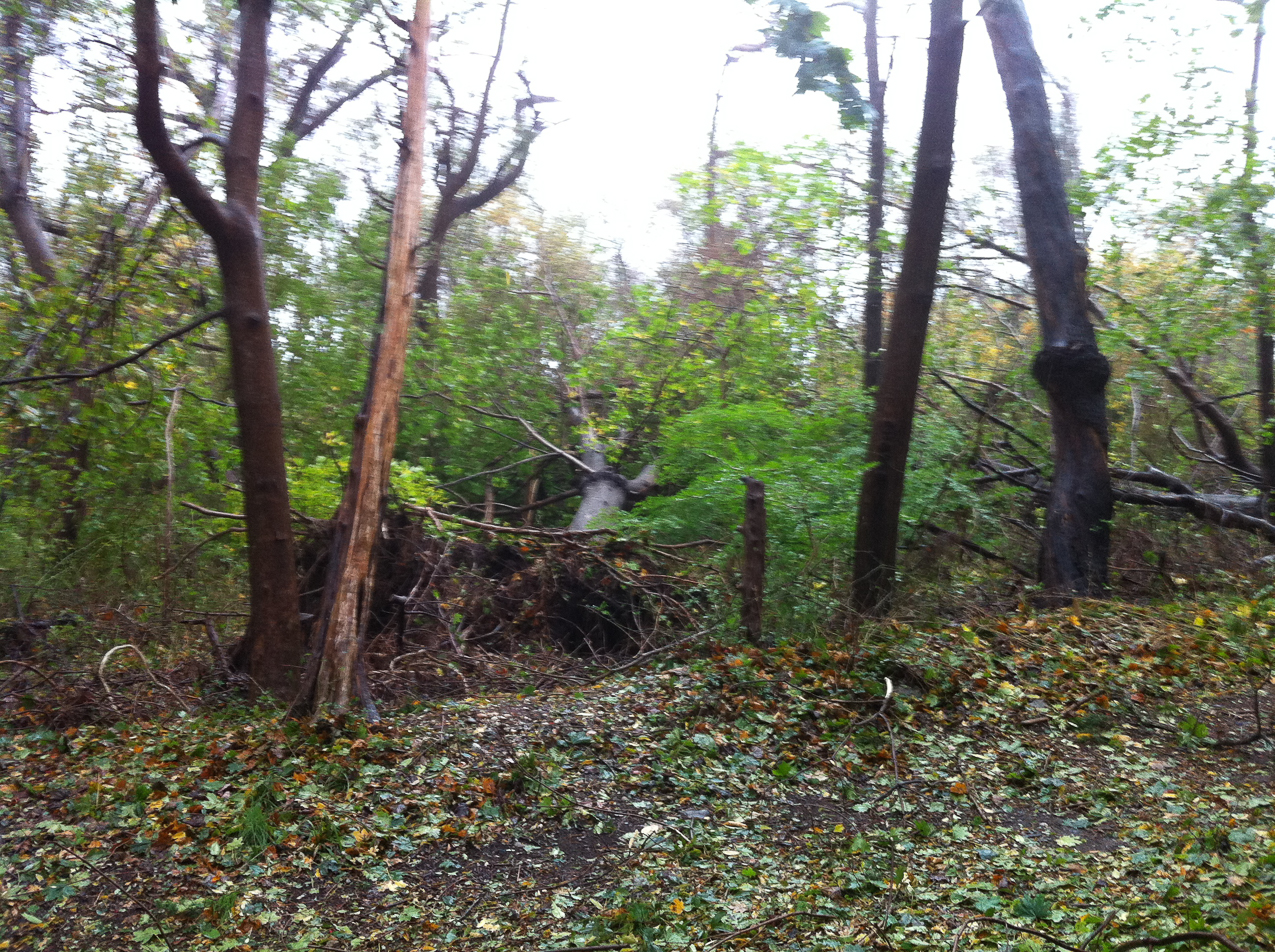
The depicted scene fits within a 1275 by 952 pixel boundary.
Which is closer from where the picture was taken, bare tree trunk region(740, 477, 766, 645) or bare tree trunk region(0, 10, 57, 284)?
bare tree trunk region(740, 477, 766, 645)

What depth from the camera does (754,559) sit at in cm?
811

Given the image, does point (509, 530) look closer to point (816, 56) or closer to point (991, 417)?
point (816, 56)

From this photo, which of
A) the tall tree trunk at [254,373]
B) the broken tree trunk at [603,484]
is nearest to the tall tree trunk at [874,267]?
the broken tree trunk at [603,484]

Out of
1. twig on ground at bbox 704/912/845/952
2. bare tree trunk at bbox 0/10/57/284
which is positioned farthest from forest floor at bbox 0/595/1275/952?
bare tree trunk at bbox 0/10/57/284

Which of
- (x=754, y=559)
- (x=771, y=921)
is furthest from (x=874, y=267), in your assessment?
(x=771, y=921)

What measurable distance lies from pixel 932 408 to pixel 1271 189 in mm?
4493

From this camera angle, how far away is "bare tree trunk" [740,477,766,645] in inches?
318

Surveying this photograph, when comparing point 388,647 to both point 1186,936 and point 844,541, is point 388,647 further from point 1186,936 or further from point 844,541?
point 1186,936

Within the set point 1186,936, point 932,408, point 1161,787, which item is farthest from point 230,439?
point 1186,936

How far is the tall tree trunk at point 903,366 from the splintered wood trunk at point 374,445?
415cm

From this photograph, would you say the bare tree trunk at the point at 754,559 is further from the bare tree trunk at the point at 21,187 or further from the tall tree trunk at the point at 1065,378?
the bare tree trunk at the point at 21,187

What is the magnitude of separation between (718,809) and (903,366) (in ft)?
14.8

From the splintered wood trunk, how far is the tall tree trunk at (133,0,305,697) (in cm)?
71

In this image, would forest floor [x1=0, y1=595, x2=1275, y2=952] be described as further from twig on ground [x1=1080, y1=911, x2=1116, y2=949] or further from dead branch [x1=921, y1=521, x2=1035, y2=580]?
dead branch [x1=921, y1=521, x2=1035, y2=580]
